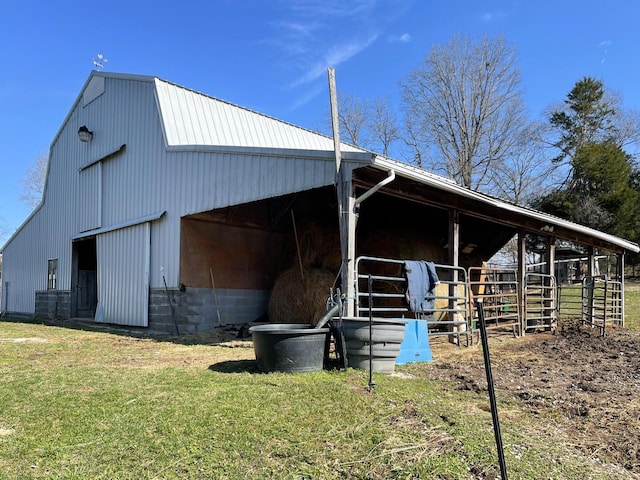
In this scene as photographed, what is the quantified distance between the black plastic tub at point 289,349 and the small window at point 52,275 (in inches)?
512

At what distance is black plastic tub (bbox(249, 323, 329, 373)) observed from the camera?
4926 mm

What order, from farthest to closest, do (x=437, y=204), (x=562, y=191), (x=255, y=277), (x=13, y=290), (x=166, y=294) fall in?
(x=562, y=191) → (x=13, y=290) → (x=255, y=277) → (x=166, y=294) → (x=437, y=204)

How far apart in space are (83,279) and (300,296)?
883 cm

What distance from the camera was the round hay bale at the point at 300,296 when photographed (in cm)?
938

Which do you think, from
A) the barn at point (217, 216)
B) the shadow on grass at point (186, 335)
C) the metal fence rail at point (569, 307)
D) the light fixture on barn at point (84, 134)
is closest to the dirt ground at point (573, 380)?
the barn at point (217, 216)

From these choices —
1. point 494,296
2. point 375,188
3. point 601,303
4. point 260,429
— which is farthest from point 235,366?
point 601,303

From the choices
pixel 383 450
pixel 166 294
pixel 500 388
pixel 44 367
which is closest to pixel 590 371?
pixel 500 388

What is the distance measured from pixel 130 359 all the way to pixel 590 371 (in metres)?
5.98

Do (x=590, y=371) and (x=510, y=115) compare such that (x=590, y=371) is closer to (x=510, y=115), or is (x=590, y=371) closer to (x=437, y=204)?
(x=437, y=204)

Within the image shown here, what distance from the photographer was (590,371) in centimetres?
577

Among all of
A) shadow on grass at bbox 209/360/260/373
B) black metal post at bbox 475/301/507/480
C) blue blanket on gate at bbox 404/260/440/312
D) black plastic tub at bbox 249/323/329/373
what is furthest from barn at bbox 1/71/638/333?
black metal post at bbox 475/301/507/480

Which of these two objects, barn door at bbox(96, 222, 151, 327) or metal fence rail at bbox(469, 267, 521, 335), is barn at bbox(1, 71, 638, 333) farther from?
metal fence rail at bbox(469, 267, 521, 335)

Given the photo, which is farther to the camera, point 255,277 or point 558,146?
point 558,146

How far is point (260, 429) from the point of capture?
3.21 metres
